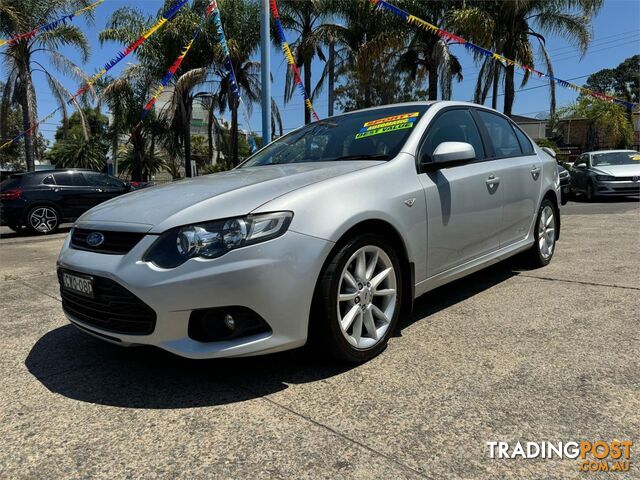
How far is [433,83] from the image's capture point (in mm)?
18000

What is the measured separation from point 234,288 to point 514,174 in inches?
116

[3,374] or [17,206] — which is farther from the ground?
[17,206]

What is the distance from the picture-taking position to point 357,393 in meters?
2.55

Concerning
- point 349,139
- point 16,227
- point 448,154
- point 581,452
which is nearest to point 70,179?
point 16,227

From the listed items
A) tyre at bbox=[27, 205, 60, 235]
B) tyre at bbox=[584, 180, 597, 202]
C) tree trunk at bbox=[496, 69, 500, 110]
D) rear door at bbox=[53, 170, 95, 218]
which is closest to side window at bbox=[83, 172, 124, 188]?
rear door at bbox=[53, 170, 95, 218]

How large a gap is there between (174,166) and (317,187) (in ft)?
98.7

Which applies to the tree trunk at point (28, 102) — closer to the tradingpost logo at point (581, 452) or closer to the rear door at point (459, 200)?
the rear door at point (459, 200)

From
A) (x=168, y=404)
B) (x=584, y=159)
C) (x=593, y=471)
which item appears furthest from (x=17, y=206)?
(x=584, y=159)

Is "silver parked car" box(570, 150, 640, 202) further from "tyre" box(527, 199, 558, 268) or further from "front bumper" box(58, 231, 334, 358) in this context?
"front bumper" box(58, 231, 334, 358)

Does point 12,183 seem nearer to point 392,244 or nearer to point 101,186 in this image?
point 101,186

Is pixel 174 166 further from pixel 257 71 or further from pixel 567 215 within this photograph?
pixel 567 215

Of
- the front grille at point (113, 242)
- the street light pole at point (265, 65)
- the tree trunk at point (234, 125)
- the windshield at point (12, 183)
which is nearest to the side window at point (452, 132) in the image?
the front grille at point (113, 242)

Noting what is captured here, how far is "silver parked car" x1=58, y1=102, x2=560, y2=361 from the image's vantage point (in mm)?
2428

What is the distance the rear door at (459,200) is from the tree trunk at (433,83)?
576 inches
